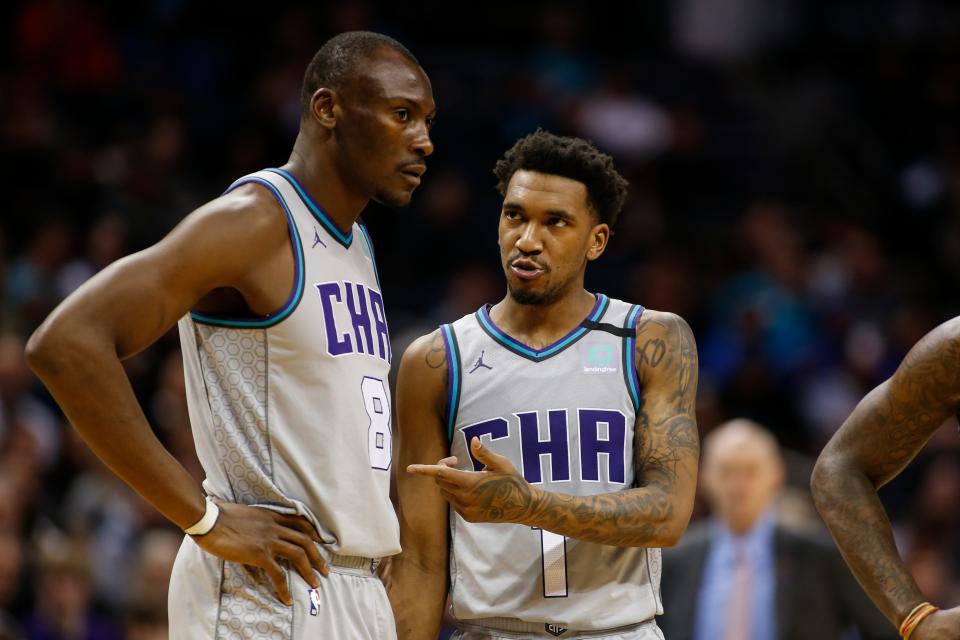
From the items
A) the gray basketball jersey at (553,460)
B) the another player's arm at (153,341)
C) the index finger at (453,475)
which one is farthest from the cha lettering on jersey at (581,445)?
the another player's arm at (153,341)

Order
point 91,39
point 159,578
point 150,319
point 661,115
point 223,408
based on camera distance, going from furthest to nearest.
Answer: point 661,115, point 91,39, point 159,578, point 223,408, point 150,319

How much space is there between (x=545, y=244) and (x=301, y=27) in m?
7.92

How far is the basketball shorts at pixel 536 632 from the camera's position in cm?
458

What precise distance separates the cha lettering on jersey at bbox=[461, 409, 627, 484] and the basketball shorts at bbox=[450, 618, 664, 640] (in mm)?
448

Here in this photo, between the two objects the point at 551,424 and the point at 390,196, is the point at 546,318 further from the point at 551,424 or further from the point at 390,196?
the point at 390,196

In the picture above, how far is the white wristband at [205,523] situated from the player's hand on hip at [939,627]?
2046 millimetres

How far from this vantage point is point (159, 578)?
23.8 ft

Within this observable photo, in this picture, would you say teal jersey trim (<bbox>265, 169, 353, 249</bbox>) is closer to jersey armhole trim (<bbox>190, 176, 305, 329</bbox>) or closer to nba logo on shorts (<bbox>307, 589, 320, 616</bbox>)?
jersey armhole trim (<bbox>190, 176, 305, 329</bbox>)

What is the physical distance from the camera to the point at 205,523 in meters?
3.86

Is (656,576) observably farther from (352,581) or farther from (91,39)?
(91,39)

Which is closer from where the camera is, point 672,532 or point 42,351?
point 42,351

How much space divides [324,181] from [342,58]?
362 mm

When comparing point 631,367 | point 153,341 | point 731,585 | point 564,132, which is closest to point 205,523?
point 153,341

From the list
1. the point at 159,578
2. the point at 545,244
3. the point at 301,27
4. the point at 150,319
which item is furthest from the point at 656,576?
the point at 301,27
